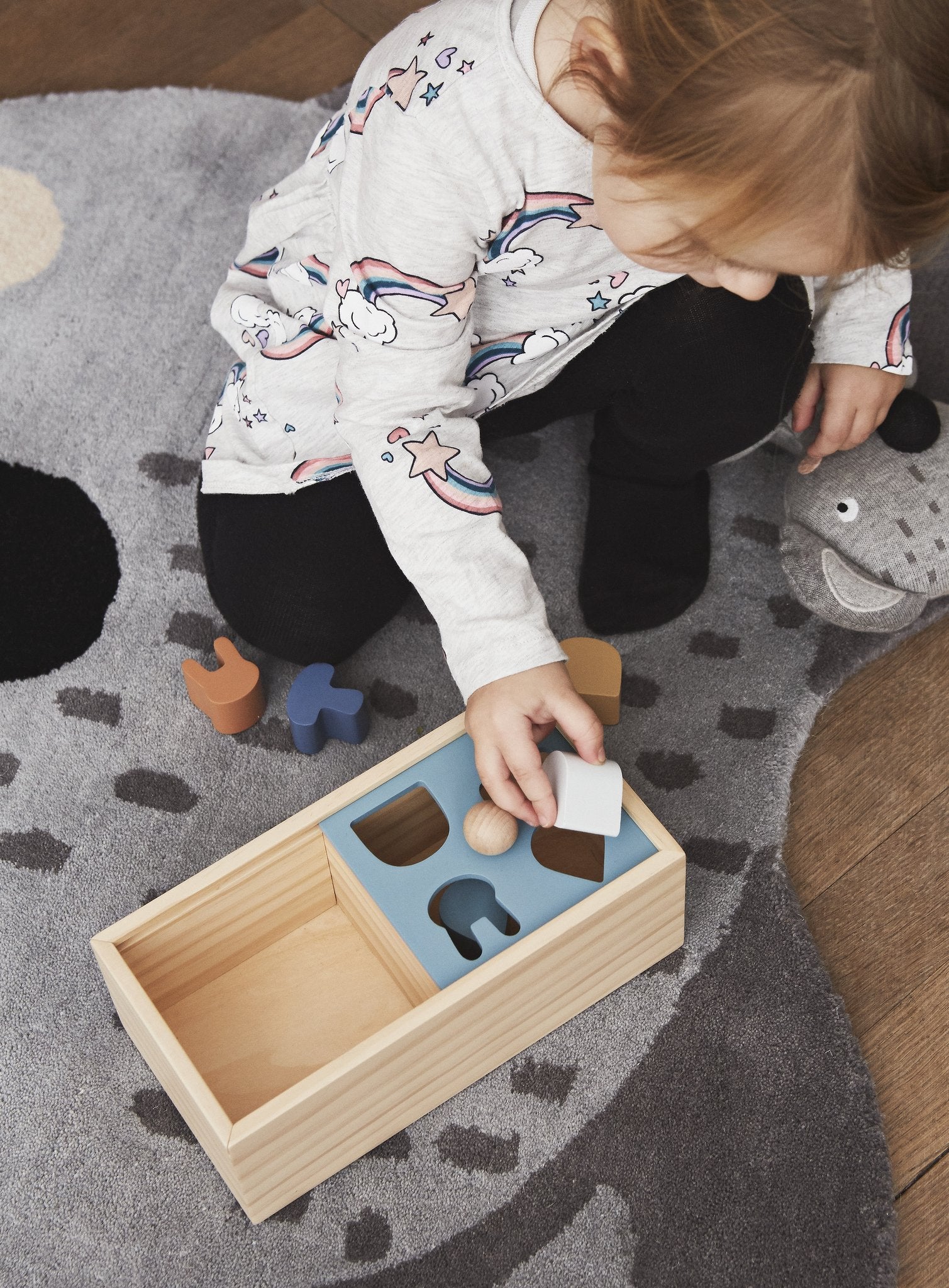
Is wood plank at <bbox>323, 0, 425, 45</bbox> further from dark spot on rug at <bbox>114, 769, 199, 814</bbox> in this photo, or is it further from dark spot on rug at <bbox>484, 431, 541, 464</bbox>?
dark spot on rug at <bbox>114, 769, 199, 814</bbox>

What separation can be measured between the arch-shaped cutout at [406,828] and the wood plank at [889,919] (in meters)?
0.27

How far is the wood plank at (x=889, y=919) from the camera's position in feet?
2.70

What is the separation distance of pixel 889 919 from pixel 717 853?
0.13m

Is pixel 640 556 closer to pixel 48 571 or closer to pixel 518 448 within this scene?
pixel 518 448

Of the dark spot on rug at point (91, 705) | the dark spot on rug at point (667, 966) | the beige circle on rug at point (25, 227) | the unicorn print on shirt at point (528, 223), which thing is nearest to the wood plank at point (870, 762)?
the dark spot on rug at point (667, 966)

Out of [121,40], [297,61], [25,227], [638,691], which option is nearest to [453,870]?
[638,691]

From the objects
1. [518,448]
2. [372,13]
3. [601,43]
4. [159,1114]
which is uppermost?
[601,43]

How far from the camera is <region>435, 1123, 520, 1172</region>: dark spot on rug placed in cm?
75

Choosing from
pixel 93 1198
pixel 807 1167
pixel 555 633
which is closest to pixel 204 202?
pixel 555 633

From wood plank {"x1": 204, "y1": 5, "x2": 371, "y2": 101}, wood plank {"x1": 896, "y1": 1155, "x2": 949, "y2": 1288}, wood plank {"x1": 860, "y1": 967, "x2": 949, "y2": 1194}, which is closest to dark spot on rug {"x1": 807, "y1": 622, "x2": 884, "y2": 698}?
wood plank {"x1": 860, "y1": 967, "x2": 949, "y2": 1194}

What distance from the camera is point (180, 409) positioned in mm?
1084

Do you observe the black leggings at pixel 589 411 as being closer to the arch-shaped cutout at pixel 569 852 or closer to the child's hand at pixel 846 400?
the child's hand at pixel 846 400

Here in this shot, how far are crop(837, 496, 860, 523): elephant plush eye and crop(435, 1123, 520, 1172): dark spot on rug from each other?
51cm

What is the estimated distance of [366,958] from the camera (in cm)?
81
